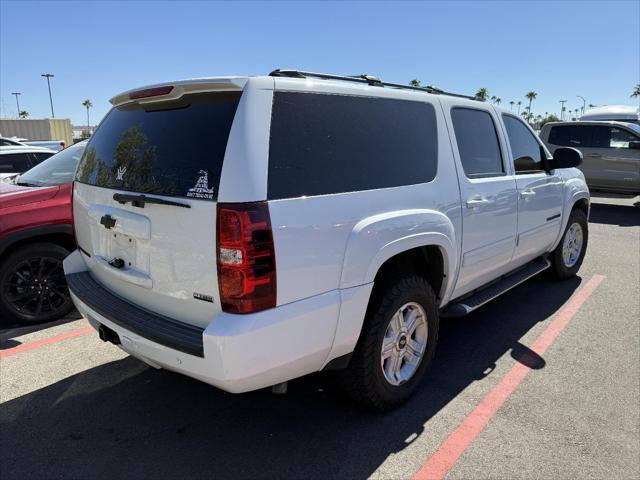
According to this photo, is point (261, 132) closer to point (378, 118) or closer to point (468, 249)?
point (378, 118)

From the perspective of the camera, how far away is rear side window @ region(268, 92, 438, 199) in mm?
2254

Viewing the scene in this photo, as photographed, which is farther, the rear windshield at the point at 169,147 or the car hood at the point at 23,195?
the car hood at the point at 23,195

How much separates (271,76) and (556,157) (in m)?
3.50

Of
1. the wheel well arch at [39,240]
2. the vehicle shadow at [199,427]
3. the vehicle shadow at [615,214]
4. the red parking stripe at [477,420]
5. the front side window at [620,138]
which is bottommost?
the vehicle shadow at [615,214]

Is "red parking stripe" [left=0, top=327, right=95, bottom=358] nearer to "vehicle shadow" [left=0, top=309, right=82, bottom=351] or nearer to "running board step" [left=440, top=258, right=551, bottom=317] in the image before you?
"vehicle shadow" [left=0, top=309, right=82, bottom=351]

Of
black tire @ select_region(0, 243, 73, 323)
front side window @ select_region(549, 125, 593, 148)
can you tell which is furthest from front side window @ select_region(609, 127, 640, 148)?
black tire @ select_region(0, 243, 73, 323)

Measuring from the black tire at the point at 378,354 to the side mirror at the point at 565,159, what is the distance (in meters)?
2.48

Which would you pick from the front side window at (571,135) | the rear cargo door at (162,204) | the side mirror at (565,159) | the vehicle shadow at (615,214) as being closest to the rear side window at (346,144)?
the rear cargo door at (162,204)

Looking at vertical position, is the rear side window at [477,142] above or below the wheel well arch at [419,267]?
above

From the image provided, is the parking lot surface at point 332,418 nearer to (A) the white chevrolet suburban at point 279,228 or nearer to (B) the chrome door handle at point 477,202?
(A) the white chevrolet suburban at point 279,228

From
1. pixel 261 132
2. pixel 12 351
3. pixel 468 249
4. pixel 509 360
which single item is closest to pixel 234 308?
pixel 261 132

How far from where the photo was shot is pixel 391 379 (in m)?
2.99

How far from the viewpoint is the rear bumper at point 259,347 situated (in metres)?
2.09

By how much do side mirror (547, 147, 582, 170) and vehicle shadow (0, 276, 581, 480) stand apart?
2.02 m
